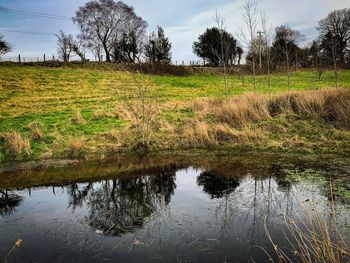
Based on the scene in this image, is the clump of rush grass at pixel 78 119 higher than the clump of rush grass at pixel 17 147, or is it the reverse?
the clump of rush grass at pixel 78 119

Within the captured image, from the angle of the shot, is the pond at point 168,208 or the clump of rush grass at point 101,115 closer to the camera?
the pond at point 168,208

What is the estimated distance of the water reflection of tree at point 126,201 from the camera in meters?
6.65

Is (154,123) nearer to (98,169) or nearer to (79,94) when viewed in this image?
(98,169)

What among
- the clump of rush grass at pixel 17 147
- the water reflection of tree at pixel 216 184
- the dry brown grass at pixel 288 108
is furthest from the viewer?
the dry brown grass at pixel 288 108

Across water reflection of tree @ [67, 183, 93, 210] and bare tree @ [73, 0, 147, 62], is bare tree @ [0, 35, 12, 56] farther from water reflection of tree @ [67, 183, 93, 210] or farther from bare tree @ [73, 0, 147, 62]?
water reflection of tree @ [67, 183, 93, 210]

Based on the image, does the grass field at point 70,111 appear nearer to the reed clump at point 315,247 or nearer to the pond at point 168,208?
the pond at point 168,208

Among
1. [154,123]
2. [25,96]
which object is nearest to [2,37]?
[25,96]

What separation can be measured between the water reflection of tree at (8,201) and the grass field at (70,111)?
384 centimetres

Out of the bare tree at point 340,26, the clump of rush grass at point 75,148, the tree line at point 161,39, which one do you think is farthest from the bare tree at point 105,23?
the clump of rush grass at point 75,148

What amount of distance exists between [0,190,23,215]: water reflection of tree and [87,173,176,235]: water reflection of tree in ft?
5.65

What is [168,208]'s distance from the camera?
7.39 meters

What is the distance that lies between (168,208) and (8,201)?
13.3 ft

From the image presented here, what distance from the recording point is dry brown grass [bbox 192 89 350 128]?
13656 millimetres

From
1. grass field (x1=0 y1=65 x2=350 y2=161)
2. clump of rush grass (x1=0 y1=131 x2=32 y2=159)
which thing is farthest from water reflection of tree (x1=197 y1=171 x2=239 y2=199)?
clump of rush grass (x1=0 y1=131 x2=32 y2=159)
